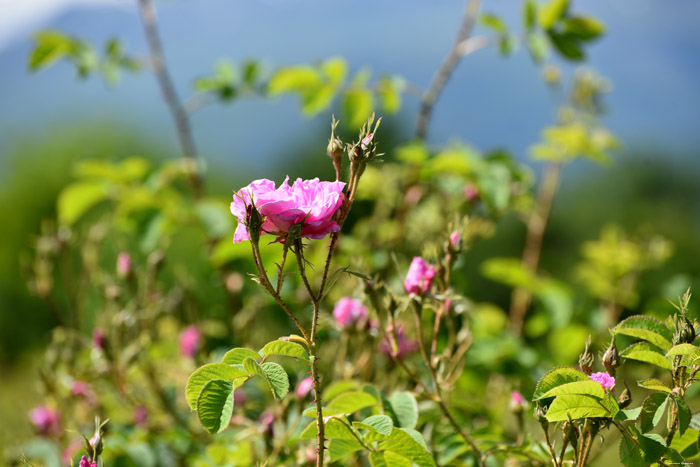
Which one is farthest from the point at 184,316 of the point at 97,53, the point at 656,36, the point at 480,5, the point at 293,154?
the point at 656,36

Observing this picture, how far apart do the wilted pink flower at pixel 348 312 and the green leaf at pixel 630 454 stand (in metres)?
0.36

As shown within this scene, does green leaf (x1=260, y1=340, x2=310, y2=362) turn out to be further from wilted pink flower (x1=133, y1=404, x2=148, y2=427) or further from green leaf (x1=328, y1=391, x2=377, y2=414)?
wilted pink flower (x1=133, y1=404, x2=148, y2=427)

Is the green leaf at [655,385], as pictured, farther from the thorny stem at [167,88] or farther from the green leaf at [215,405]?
the thorny stem at [167,88]

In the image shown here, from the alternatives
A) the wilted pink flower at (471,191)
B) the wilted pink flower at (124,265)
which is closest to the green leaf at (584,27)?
the wilted pink flower at (471,191)

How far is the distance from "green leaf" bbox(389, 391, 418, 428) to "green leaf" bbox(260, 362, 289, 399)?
21 cm

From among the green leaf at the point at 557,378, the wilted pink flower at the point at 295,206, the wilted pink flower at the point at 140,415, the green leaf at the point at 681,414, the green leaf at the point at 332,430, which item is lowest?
the wilted pink flower at the point at 140,415

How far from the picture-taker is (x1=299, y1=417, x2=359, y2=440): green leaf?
51cm

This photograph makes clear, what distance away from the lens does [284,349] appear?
45 cm

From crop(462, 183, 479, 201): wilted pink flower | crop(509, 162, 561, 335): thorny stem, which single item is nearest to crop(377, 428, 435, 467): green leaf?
crop(462, 183, 479, 201): wilted pink flower

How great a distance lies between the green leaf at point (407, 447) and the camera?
50cm

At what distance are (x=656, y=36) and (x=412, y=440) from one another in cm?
3988

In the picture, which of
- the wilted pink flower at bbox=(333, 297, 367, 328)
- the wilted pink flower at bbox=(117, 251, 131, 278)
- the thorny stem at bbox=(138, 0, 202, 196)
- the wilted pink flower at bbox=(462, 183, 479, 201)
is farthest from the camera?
the thorny stem at bbox=(138, 0, 202, 196)

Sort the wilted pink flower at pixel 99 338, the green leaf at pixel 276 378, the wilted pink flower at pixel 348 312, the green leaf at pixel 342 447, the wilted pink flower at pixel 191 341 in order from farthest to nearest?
the wilted pink flower at pixel 191 341
the wilted pink flower at pixel 99 338
the wilted pink flower at pixel 348 312
the green leaf at pixel 342 447
the green leaf at pixel 276 378

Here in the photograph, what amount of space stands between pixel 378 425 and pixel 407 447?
0.10ft
